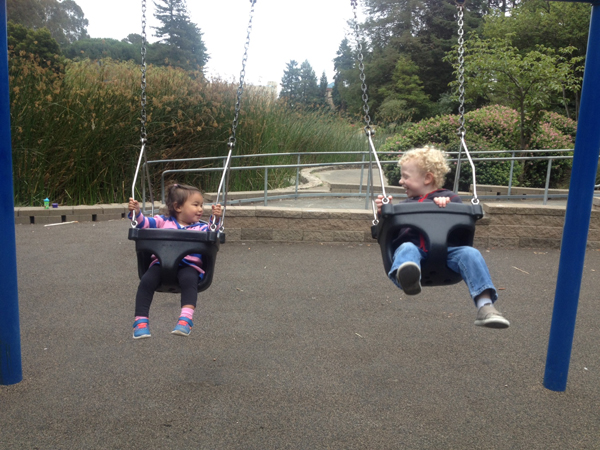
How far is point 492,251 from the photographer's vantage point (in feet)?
25.6

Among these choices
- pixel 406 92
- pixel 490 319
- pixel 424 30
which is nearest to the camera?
pixel 490 319

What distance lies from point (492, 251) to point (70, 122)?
7397 millimetres

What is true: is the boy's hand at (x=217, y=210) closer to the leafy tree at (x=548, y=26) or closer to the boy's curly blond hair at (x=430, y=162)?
the boy's curly blond hair at (x=430, y=162)

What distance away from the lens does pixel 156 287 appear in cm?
354

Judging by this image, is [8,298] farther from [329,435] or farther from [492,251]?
[492,251]

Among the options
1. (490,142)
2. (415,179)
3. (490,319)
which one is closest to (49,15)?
(490,142)

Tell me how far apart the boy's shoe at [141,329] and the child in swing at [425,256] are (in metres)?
1.52

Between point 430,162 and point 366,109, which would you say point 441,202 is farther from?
point 366,109

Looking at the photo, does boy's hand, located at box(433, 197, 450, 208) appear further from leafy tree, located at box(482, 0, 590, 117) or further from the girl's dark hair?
leafy tree, located at box(482, 0, 590, 117)

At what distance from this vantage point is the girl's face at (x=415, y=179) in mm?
3664

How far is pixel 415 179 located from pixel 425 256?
2.00 ft

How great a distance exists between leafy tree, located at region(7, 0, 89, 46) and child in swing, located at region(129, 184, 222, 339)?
118 ft

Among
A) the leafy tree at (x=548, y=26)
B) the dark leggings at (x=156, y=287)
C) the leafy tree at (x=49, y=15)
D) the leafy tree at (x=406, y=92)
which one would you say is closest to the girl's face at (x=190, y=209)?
the dark leggings at (x=156, y=287)

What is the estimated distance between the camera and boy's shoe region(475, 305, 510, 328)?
3.05m
